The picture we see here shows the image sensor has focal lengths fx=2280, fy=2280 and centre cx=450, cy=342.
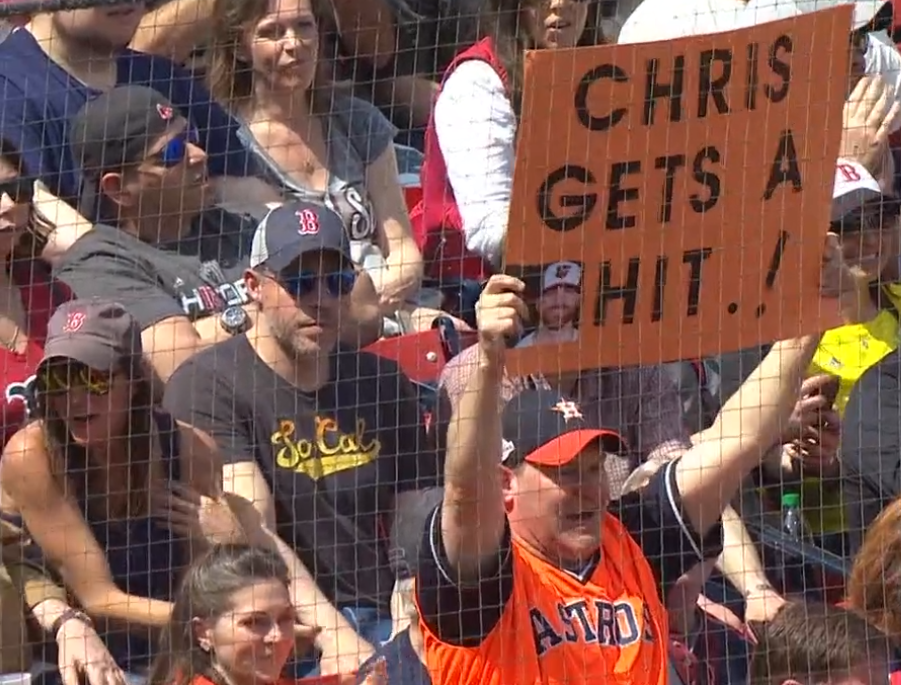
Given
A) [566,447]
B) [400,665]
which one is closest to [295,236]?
[566,447]

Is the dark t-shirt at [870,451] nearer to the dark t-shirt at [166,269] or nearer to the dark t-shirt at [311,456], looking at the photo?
the dark t-shirt at [311,456]

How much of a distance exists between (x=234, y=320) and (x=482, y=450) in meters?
1.29

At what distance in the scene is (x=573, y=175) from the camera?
427 cm

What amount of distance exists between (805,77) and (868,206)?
833mm

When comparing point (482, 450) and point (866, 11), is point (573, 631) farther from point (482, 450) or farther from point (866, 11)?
point (866, 11)

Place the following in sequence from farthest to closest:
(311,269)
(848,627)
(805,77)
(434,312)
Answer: (434,312), (311,269), (805,77), (848,627)

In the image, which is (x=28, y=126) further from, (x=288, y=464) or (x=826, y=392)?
(x=826, y=392)

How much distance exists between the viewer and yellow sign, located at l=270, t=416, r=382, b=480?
15.5ft

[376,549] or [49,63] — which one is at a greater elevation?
[49,63]

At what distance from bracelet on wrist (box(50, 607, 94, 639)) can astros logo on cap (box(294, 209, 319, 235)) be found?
0.96 metres

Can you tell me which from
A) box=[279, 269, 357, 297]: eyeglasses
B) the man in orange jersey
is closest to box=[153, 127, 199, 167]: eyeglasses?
box=[279, 269, 357, 297]: eyeglasses

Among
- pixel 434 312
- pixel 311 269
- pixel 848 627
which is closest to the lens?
pixel 848 627

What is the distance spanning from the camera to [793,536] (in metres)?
5.22

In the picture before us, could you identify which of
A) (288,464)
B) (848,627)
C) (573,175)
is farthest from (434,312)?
(848,627)
